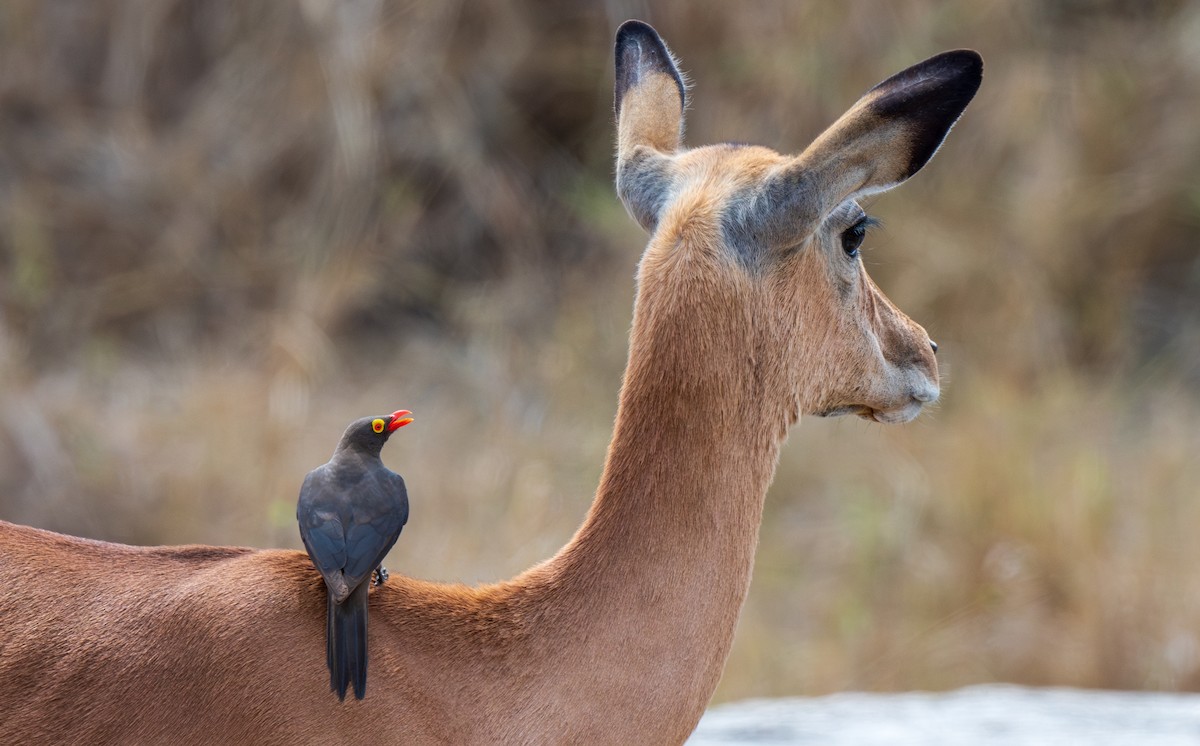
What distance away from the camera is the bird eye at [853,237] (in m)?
2.80

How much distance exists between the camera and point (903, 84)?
2.54 metres

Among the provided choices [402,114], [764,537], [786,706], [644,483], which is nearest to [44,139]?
[402,114]

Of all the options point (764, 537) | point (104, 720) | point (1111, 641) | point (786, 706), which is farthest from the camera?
point (764, 537)

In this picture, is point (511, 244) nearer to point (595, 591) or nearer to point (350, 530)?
point (595, 591)

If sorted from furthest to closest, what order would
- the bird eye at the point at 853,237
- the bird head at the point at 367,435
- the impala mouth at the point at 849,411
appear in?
the impala mouth at the point at 849,411, the bird eye at the point at 853,237, the bird head at the point at 367,435

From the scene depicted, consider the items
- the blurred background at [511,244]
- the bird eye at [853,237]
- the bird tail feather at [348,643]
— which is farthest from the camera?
the blurred background at [511,244]

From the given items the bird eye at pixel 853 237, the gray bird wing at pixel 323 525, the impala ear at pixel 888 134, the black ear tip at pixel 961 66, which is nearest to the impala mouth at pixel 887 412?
the bird eye at pixel 853 237

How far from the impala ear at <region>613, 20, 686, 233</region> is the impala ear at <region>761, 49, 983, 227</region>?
1.14 ft

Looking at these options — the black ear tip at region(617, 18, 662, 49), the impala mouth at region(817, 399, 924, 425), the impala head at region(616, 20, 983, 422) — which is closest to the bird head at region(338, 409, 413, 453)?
the impala head at region(616, 20, 983, 422)

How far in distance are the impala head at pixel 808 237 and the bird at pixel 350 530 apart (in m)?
0.58

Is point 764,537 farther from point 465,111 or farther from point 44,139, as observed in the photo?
point 44,139

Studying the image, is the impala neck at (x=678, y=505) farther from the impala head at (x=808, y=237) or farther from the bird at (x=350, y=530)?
the bird at (x=350, y=530)

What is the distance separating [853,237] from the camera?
2805mm

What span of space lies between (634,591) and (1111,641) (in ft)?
13.8
